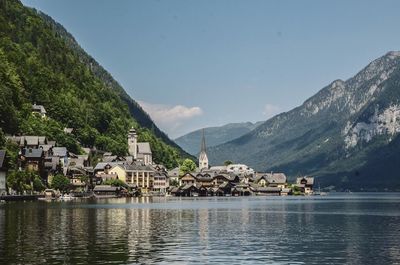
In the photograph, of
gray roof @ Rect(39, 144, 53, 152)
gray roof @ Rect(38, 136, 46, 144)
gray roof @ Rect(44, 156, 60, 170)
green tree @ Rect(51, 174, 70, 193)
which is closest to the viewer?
green tree @ Rect(51, 174, 70, 193)

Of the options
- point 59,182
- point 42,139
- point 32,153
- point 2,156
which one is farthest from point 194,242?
point 42,139

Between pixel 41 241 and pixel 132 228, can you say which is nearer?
pixel 41 241

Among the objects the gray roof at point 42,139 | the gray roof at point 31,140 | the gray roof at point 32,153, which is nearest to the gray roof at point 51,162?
the gray roof at point 42,139

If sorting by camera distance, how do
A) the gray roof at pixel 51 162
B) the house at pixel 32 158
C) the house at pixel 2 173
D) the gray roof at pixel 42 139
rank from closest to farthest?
the house at pixel 2 173 → the house at pixel 32 158 → the gray roof at pixel 51 162 → the gray roof at pixel 42 139

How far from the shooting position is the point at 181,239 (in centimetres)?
5575

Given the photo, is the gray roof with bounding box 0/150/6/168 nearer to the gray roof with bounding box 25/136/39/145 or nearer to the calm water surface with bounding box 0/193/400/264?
the gray roof with bounding box 25/136/39/145

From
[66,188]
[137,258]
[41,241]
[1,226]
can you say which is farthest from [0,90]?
[137,258]

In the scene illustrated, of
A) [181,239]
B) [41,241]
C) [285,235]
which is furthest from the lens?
[285,235]

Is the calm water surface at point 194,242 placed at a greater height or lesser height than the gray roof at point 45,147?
lesser

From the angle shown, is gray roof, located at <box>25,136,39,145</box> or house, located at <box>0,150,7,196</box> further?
gray roof, located at <box>25,136,39,145</box>

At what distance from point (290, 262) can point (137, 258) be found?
31.9 feet

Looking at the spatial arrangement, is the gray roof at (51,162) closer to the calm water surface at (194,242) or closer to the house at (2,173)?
the house at (2,173)

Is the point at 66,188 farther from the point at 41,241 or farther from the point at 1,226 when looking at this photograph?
the point at 41,241

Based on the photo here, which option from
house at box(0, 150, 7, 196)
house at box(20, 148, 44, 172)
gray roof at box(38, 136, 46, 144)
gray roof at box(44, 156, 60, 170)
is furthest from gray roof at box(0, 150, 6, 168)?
gray roof at box(38, 136, 46, 144)
